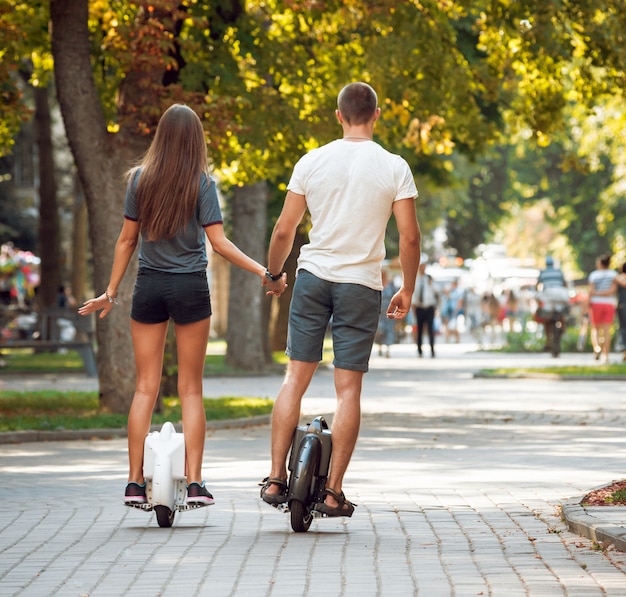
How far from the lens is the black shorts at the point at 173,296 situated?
8008 mm

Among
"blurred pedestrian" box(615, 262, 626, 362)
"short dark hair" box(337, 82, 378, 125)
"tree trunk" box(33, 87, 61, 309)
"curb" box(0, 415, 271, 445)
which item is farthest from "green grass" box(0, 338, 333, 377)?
"short dark hair" box(337, 82, 378, 125)

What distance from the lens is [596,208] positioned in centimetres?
6069

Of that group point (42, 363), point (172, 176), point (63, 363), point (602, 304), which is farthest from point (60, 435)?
point (63, 363)

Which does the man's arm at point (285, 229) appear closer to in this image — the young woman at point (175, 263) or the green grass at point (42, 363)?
the young woman at point (175, 263)

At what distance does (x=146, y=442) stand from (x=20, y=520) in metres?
1.13

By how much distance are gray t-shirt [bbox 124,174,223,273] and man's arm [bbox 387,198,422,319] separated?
0.91 meters

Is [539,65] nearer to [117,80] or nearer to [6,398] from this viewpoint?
[117,80]

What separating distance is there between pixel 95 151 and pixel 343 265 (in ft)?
28.8

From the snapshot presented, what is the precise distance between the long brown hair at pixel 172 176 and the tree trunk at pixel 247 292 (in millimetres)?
17714

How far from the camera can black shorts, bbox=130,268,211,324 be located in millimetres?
8008

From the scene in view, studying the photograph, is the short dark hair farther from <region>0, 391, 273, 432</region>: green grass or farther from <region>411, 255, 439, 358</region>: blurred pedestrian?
→ <region>411, 255, 439, 358</region>: blurred pedestrian

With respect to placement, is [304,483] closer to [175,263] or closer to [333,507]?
[333,507]

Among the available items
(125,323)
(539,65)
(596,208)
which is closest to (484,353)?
(539,65)

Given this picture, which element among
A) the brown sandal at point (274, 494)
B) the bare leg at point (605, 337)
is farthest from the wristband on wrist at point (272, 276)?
the bare leg at point (605, 337)
